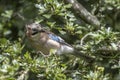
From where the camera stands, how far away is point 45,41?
189 inches

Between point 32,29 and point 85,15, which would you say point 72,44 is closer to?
point 85,15

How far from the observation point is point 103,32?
12.8ft

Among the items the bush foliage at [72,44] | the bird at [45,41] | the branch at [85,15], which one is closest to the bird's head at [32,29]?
the bird at [45,41]

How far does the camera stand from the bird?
4570mm

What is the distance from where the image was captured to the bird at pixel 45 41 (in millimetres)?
4570

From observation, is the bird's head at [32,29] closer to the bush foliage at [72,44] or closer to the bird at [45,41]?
the bird at [45,41]

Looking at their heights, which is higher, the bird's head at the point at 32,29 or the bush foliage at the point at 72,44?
the bird's head at the point at 32,29

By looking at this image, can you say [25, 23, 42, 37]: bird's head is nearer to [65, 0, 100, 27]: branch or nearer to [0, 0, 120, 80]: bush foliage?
[0, 0, 120, 80]: bush foliage

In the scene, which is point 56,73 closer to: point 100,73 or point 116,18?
point 100,73

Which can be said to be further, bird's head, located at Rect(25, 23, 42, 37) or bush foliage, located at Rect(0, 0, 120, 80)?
bird's head, located at Rect(25, 23, 42, 37)

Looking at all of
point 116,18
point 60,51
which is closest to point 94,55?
point 60,51

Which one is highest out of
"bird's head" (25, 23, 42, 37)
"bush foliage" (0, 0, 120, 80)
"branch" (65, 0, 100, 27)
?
"branch" (65, 0, 100, 27)

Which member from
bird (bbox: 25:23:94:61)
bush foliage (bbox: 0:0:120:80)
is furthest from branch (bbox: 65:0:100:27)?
bird (bbox: 25:23:94:61)

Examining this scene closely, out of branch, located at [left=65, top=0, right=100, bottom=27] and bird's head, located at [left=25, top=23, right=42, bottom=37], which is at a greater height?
branch, located at [left=65, top=0, right=100, bottom=27]
